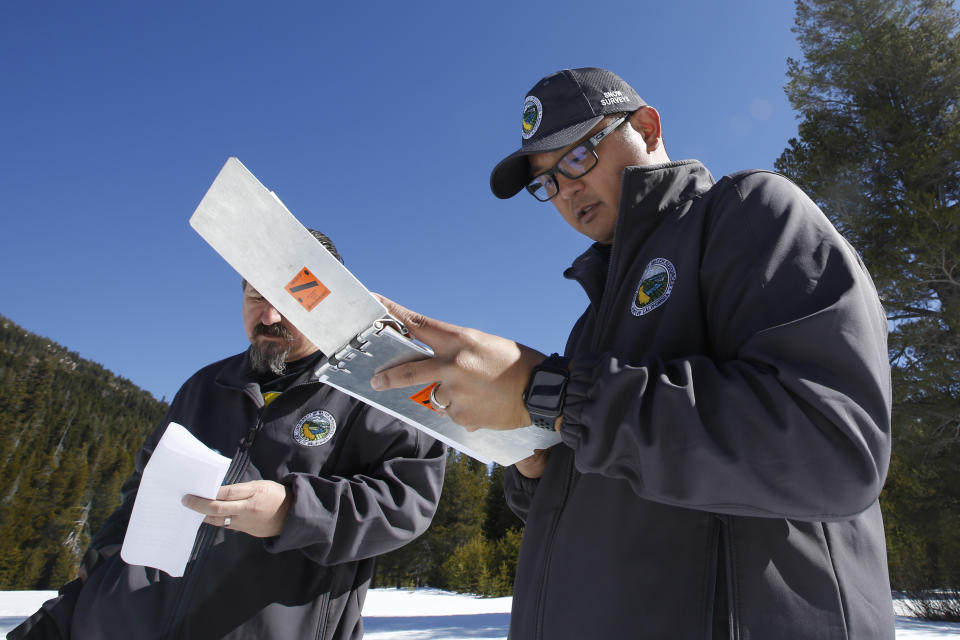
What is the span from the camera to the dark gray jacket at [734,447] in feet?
2.55

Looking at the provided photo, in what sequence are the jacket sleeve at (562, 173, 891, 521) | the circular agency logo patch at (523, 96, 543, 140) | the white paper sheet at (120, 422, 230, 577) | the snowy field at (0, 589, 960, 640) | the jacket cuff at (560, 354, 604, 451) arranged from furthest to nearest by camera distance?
the snowy field at (0, 589, 960, 640)
the circular agency logo patch at (523, 96, 543, 140)
the white paper sheet at (120, 422, 230, 577)
the jacket cuff at (560, 354, 604, 451)
the jacket sleeve at (562, 173, 891, 521)

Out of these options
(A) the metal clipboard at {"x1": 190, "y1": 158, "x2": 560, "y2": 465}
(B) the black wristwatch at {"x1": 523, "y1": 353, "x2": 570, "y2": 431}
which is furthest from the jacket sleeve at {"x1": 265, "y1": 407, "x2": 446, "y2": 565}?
(B) the black wristwatch at {"x1": 523, "y1": 353, "x2": 570, "y2": 431}

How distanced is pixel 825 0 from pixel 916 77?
10.3 feet

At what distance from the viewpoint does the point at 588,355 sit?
958mm

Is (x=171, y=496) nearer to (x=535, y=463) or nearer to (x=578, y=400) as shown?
(x=535, y=463)

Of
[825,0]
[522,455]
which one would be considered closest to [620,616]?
[522,455]

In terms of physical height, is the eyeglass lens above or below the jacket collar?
above

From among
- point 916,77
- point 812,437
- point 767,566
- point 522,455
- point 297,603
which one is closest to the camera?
point 812,437

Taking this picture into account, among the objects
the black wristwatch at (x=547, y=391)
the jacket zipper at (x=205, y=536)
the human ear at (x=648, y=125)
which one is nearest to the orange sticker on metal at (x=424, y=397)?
the black wristwatch at (x=547, y=391)

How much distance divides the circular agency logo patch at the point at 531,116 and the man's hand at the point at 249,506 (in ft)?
4.66

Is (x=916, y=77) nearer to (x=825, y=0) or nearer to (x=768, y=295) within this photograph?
(x=825, y=0)

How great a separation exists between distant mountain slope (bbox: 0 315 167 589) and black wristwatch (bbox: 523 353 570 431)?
59993 mm

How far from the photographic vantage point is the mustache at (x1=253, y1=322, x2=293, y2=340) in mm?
2592

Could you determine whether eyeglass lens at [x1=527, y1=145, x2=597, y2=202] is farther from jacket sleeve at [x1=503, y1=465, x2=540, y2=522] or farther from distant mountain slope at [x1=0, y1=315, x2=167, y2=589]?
distant mountain slope at [x1=0, y1=315, x2=167, y2=589]
